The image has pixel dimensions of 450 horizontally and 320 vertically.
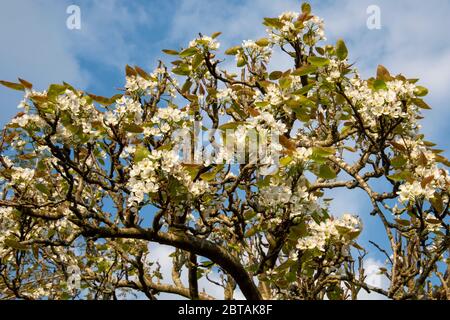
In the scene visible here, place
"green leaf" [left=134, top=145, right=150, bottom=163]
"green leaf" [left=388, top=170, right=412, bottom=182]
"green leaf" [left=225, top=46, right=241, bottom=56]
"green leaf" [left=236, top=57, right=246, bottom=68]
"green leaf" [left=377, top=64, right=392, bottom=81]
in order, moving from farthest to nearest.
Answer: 1. "green leaf" [left=236, top=57, right=246, bottom=68]
2. "green leaf" [left=225, top=46, right=241, bottom=56]
3. "green leaf" [left=377, top=64, right=392, bottom=81]
4. "green leaf" [left=388, top=170, right=412, bottom=182]
5. "green leaf" [left=134, top=145, right=150, bottom=163]

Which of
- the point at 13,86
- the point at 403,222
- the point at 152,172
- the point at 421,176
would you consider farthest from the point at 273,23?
the point at 13,86

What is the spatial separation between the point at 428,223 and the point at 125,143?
2.90 meters

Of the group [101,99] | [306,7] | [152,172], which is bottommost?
[152,172]

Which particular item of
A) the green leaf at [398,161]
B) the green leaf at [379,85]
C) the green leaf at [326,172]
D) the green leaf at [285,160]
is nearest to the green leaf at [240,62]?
the green leaf at [379,85]

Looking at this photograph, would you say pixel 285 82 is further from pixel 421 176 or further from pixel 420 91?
pixel 421 176

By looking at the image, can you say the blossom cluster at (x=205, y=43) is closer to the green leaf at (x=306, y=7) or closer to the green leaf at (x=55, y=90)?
the green leaf at (x=306, y=7)

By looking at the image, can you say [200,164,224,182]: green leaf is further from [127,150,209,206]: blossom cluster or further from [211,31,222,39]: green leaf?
[211,31,222,39]: green leaf

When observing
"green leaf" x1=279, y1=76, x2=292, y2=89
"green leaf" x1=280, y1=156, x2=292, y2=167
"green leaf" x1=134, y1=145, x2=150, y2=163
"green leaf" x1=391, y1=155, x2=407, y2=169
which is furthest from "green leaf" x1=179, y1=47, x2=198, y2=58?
"green leaf" x1=391, y1=155, x2=407, y2=169

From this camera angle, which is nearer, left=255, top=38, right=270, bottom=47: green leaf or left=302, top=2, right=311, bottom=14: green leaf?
left=302, top=2, right=311, bottom=14: green leaf

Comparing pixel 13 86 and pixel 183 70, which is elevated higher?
pixel 183 70

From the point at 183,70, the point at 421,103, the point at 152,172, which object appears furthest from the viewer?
the point at 183,70
